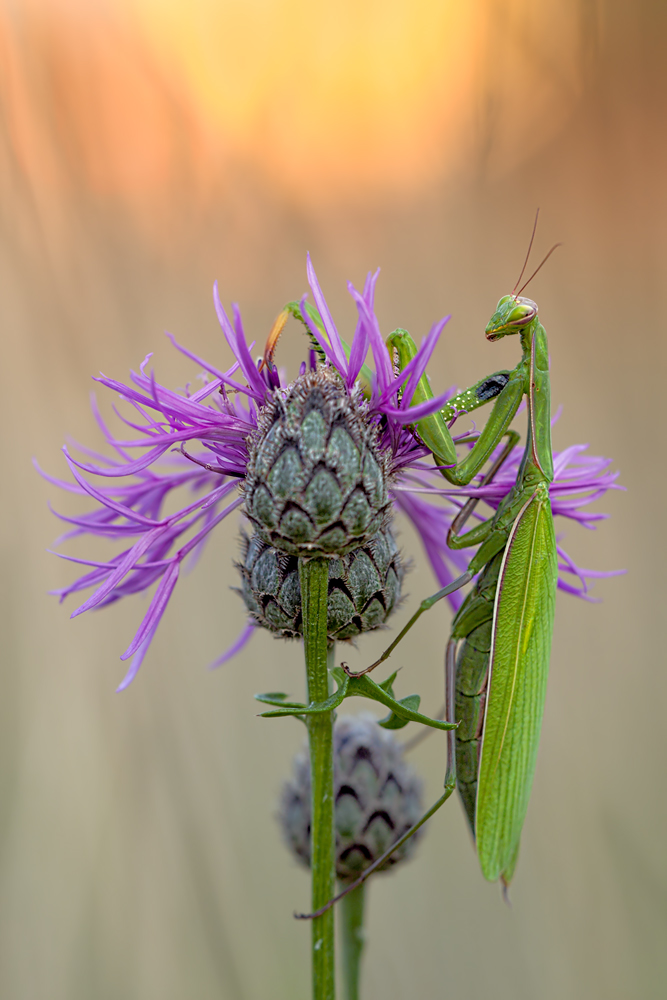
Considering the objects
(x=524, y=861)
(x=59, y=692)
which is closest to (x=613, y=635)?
(x=524, y=861)

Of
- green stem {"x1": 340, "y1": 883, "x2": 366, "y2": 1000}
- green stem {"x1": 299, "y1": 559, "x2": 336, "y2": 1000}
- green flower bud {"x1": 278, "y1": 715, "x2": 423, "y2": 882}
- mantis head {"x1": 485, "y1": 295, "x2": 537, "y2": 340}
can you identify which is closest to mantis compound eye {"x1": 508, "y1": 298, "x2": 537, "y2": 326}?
mantis head {"x1": 485, "y1": 295, "x2": 537, "y2": 340}

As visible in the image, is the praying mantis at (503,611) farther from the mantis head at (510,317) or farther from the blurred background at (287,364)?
the blurred background at (287,364)

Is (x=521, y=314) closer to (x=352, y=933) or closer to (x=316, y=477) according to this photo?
(x=316, y=477)

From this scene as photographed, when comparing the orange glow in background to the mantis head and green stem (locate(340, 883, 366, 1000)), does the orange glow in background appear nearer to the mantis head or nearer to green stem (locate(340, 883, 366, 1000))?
the mantis head

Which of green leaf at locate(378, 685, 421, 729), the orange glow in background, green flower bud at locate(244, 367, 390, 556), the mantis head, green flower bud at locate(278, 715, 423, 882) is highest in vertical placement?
the orange glow in background

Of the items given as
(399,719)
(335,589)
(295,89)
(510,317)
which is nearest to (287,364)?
(295,89)

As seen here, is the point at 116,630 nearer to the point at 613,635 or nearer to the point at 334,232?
the point at 334,232

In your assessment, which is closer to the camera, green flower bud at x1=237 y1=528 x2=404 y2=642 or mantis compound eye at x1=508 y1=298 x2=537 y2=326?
green flower bud at x1=237 y1=528 x2=404 y2=642

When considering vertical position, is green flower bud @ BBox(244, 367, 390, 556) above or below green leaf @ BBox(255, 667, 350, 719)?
above
